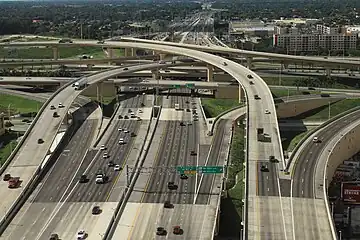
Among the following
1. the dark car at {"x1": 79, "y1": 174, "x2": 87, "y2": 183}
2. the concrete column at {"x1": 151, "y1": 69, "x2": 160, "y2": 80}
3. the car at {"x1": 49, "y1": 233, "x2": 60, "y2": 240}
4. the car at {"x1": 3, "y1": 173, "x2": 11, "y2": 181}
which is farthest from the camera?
the concrete column at {"x1": 151, "y1": 69, "x2": 160, "y2": 80}

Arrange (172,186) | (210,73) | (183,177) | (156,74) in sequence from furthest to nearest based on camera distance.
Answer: (156,74) < (210,73) < (183,177) < (172,186)

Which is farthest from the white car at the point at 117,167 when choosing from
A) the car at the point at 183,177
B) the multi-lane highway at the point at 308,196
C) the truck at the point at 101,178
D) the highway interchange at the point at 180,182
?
the multi-lane highway at the point at 308,196

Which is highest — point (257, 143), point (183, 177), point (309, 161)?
point (257, 143)

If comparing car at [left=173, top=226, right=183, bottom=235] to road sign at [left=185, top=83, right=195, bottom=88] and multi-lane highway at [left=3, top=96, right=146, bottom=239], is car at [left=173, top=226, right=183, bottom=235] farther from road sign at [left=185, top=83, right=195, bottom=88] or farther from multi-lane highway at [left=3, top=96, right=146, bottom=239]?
road sign at [left=185, top=83, right=195, bottom=88]

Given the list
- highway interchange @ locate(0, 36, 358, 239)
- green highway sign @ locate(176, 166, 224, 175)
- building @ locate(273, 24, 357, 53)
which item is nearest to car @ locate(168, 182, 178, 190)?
highway interchange @ locate(0, 36, 358, 239)

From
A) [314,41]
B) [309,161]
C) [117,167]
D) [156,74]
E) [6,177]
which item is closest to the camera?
[6,177]

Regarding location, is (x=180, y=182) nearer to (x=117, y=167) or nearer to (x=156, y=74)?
(x=117, y=167)

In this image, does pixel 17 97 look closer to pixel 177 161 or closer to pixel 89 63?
pixel 89 63

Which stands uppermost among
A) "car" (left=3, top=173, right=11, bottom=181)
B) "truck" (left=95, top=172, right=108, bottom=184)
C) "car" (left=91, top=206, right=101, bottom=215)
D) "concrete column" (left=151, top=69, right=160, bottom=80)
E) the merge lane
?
"concrete column" (left=151, top=69, right=160, bottom=80)

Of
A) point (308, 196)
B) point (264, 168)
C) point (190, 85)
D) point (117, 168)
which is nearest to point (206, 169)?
point (264, 168)

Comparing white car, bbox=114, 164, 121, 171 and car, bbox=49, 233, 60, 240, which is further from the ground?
white car, bbox=114, 164, 121, 171
